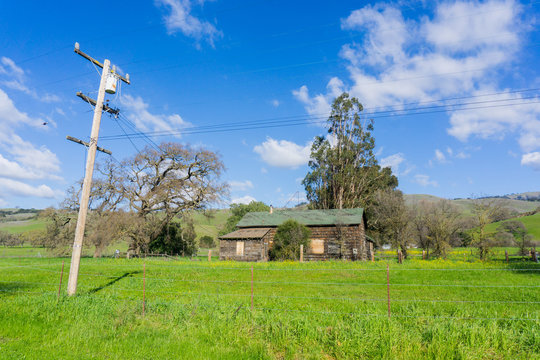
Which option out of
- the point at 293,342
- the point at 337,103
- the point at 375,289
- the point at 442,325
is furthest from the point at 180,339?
the point at 337,103

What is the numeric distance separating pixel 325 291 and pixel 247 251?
19.9 m

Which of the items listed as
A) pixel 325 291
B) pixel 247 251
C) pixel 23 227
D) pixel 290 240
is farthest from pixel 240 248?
pixel 23 227

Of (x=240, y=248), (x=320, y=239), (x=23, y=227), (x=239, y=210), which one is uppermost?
(x=239, y=210)

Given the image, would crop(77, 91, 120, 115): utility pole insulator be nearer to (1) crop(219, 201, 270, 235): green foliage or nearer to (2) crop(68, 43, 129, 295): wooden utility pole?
(2) crop(68, 43, 129, 295): wooden utility pole

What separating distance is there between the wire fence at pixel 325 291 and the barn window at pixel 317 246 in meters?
12.5

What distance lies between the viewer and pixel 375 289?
1354 cm

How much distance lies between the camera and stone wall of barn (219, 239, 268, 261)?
1257 inches

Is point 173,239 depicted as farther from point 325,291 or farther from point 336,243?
point 325,291

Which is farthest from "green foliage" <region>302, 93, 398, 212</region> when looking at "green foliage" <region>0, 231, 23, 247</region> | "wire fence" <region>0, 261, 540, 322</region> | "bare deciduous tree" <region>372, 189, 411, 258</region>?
"green foliage" <region>0, 231, 23, 247</region>

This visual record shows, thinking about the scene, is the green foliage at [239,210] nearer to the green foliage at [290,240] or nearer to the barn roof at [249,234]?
the barn roof at [249,234]

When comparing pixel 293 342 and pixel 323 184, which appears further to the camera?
pixel 323 184

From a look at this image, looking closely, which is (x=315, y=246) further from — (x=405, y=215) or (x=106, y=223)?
(x=106, y=223)

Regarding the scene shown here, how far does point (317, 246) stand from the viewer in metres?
32.0

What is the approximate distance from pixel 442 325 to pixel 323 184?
4086cm
